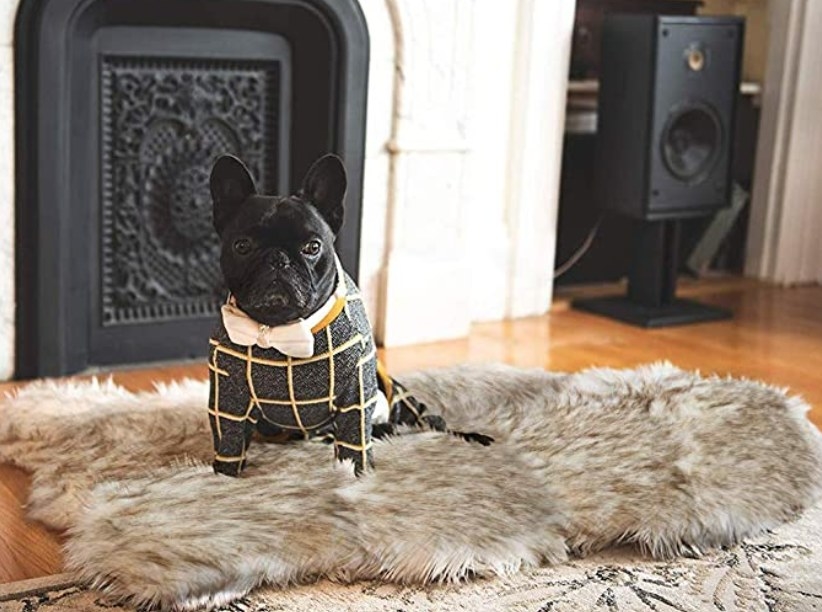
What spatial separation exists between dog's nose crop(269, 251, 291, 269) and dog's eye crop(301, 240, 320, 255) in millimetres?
34

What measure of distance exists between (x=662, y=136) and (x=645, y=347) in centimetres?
60

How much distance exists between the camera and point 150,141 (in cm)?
307

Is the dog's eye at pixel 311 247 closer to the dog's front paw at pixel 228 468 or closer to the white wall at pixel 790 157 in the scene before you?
the dog's front paw at pixel 228 468

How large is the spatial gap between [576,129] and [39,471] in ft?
7.29

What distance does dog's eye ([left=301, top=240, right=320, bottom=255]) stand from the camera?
2.02 meters

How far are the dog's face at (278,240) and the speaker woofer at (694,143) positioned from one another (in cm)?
182

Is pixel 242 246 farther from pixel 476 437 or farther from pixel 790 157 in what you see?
pixel 790 157

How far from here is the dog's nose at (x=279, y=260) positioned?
1.99m

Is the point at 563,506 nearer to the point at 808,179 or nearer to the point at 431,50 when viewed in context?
the point at 431,50

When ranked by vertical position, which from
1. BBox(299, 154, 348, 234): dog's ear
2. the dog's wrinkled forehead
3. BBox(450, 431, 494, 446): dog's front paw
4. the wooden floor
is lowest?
the wooden floor

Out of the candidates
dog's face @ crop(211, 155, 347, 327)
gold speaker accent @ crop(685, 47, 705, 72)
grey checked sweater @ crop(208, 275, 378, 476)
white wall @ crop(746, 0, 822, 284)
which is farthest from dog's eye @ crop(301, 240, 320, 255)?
white wall @ crop(746, 0, 822, 284)

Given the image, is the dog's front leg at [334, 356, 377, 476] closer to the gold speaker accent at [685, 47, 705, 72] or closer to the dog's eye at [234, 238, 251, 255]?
the dog's eye at [234, 238, 251, 255]

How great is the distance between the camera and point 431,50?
3330 mm

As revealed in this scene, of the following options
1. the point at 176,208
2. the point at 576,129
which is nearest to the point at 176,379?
the point at 176,208
